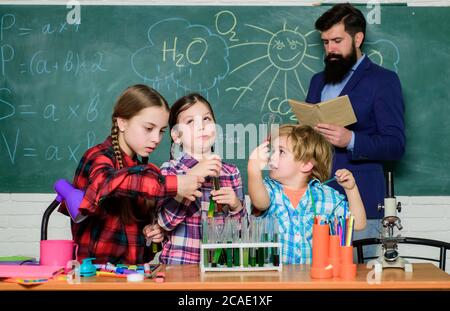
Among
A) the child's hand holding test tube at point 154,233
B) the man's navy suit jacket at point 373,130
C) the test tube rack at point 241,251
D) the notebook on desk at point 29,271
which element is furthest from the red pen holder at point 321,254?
the man's navy suit jacket at point 373,130

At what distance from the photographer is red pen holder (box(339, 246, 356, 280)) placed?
2254 mm

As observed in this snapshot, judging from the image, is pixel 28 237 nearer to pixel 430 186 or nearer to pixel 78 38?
pixel 78 38

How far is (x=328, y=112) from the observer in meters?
3.76

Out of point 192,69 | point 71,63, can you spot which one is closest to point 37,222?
point 71,63

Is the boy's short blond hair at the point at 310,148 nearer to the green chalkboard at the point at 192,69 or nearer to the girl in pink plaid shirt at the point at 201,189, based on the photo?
the girl in pink plaid shirt at the point at 201,189

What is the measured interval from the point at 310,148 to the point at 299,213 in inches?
10.5

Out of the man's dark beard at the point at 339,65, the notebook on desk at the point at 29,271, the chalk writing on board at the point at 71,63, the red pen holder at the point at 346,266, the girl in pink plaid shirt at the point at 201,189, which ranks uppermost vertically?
the chalk writing on board at the point at 71,63

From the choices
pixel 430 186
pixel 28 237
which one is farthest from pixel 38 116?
pixel 430 186

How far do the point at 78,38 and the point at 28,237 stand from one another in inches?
49.2

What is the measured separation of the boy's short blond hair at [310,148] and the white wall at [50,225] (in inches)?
66.1

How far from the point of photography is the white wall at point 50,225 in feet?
14.7
